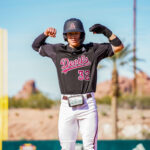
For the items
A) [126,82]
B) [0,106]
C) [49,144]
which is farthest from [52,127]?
[126,82]

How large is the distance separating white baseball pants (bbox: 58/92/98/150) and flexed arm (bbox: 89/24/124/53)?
664 mm

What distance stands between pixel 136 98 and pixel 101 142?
50.7 feet

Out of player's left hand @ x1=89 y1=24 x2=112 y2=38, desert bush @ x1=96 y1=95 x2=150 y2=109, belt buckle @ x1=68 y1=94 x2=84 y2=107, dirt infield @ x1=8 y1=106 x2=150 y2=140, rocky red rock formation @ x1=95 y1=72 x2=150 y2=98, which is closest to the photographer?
belt buckle @ x1=68 y1=94 x2=84 y2=107

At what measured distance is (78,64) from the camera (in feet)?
14.0

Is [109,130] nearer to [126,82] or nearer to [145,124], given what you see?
[145,124]

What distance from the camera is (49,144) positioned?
7.47 meters

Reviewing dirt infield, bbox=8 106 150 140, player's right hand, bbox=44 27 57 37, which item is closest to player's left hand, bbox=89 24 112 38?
player's right hand, bbox=44 27 57 37

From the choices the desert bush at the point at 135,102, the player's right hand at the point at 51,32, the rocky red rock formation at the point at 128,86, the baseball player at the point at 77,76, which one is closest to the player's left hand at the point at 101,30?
the baseball player at the point at 77,76

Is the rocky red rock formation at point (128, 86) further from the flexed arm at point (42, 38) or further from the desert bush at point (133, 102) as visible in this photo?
the flexed arm at point (42, 38)

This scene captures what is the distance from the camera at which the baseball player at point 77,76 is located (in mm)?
4109

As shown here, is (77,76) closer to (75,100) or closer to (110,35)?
(75,100)

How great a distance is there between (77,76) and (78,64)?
15 cm

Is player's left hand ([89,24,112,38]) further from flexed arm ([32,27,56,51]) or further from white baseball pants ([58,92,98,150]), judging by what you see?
white baseball pants ([58,92,98,150])

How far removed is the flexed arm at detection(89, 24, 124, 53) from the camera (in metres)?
4.29
